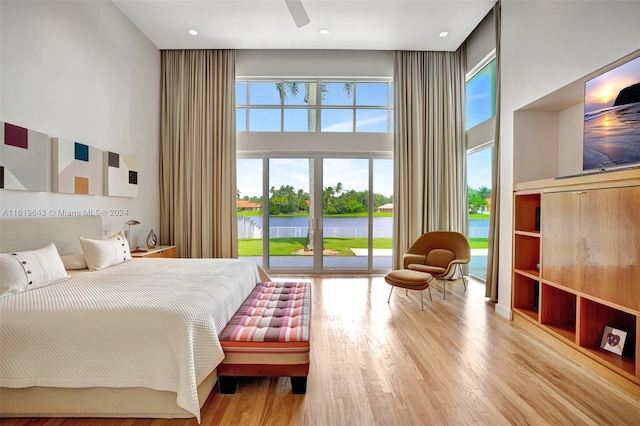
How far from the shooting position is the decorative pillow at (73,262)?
9.74 ft

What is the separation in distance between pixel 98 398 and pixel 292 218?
157 inches

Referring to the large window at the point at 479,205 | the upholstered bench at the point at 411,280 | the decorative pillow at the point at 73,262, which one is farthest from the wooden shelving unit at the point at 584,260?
the decorative pillow at the point at 73,262

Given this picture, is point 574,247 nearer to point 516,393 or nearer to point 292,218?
point 516,393

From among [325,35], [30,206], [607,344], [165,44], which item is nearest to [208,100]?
[165,44]

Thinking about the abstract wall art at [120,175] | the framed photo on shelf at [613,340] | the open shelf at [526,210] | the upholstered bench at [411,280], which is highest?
the abstract wall art at [120,175]

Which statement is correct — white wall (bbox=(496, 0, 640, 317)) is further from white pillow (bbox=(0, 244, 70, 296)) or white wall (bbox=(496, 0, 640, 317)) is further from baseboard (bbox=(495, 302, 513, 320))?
white pillow (bbox=(0, 244, 70, 296))

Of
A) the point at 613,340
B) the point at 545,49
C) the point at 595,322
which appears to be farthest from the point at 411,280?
the point at 545,49

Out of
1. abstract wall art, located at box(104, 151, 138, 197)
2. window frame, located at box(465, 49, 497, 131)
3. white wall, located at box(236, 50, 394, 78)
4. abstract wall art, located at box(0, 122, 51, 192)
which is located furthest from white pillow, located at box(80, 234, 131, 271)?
window frame, located at box(465, 49, 497, 131)

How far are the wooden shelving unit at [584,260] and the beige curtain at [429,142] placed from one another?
1.94 meters

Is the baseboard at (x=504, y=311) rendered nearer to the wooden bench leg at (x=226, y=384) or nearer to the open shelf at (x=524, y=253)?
the open shelf at (x=524, y=253)

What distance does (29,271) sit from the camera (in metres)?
2.24

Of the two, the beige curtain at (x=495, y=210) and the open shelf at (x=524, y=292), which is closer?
the open shelf at (x=524, y=292)

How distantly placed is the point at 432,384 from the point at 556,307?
1717 millimetres

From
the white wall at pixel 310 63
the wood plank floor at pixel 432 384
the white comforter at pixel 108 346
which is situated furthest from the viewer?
the white wall at pixel 310 63
